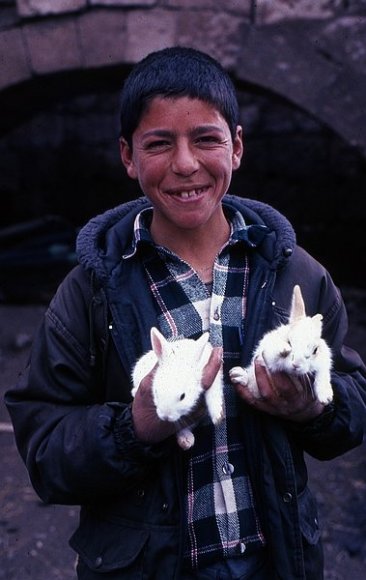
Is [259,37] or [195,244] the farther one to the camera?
[259,37]

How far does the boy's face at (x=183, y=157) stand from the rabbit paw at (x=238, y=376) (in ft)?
1.35

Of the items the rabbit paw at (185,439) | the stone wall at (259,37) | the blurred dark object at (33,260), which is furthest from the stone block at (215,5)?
the blurred dark object at (33,260)

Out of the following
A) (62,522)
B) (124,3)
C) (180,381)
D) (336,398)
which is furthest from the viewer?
(124,3)

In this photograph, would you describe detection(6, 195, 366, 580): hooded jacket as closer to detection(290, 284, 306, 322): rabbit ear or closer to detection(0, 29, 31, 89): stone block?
detection(290, 284, 306, 322): rabbit ear

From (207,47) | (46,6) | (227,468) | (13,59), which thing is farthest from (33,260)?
(227,468)

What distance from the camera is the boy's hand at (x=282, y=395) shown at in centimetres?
174

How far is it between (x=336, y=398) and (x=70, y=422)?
71cm

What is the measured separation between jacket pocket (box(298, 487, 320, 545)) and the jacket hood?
641mm

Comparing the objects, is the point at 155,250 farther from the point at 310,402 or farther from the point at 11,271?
the point at 11,271

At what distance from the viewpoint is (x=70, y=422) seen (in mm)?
1814

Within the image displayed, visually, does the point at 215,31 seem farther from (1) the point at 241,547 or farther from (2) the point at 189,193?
(1) the point at 241,547

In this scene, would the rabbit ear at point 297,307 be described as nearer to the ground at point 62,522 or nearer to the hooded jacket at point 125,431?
the hooded jacket at point 125,431

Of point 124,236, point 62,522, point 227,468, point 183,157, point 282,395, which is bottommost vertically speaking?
point 62,522

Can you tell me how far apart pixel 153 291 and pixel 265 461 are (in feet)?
1.75
